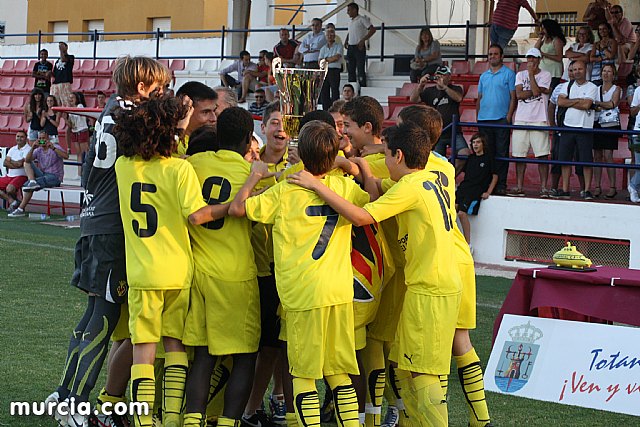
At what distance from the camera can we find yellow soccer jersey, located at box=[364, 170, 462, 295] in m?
5.03

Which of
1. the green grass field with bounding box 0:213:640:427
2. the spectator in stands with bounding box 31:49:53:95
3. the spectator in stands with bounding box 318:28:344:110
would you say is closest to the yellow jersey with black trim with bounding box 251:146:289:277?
Answer: the green grass field with bounding box 0:213:640:427

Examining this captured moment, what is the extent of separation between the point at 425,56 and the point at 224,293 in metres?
12.4

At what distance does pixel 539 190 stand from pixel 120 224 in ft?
32.9

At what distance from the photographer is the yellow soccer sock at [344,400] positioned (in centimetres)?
488

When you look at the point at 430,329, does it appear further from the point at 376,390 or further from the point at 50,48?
the point at 50,48

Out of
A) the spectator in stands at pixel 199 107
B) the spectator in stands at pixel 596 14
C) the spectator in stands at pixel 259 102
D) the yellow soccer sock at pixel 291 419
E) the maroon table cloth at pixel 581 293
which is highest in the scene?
the spectator in stands at pixel 596 14

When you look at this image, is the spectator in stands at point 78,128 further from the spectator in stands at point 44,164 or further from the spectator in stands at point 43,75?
the spectator in stands at point 44,164

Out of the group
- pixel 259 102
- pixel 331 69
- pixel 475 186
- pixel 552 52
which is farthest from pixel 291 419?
pixel 259 102

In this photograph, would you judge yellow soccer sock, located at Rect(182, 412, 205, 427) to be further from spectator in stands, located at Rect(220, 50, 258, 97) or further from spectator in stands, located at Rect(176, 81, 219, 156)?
spectator in stands, located at Rect(220, 50, 258, 97)

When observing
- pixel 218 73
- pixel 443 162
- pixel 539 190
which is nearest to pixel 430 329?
pixel 443 162

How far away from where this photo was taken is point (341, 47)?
18000 millimetres

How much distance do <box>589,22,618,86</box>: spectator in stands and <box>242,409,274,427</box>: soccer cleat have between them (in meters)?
9.28

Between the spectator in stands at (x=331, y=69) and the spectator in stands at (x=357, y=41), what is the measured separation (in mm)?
370

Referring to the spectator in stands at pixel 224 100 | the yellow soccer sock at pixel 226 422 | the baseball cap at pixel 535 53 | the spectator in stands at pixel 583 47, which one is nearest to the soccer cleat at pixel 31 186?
the baseball cap at pixel 535 53
